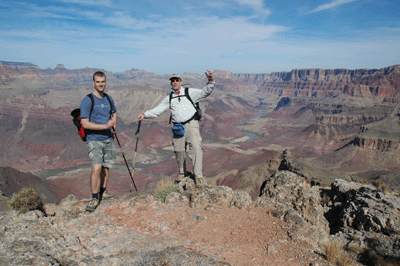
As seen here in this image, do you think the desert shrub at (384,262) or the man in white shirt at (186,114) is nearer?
the desert shrub at (384,262)

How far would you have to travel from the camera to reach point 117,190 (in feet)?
139

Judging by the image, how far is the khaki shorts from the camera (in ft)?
14.2

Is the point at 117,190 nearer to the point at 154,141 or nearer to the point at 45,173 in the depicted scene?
the point at 45,173

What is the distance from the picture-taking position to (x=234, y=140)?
322 ft

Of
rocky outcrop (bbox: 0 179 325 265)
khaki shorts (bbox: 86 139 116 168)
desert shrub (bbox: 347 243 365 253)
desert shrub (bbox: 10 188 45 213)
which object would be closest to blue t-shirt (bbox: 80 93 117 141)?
khaki shorts (bbox: 86 139 116 168)

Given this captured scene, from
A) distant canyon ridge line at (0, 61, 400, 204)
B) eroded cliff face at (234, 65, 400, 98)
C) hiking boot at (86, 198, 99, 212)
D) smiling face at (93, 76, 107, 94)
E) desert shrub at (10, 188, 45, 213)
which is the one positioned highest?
eroded cliff face at (234, 65, 400, 98)

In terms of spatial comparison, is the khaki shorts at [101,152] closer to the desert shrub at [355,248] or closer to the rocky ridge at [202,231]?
the rocky ridge at [202,231]

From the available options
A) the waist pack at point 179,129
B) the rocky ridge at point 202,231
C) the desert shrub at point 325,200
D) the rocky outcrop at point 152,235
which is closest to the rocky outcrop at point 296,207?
the rocky ridge at point 202,231

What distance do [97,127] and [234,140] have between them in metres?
95.5

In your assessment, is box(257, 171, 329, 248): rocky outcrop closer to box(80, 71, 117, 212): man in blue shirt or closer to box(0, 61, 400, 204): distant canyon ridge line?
box(80, 71, 117, 212): man in blue shirt

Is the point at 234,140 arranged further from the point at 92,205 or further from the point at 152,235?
the point at 152,235

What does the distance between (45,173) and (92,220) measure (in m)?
69.3

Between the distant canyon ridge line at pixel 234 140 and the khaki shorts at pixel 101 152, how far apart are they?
27391 mm

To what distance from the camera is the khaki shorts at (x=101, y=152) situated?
4.33 m
